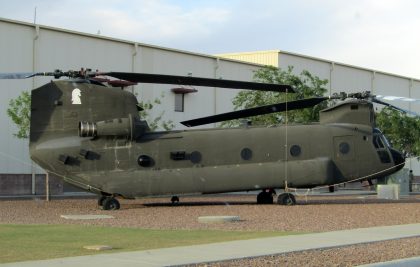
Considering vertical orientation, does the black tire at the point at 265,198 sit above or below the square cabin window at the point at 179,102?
below

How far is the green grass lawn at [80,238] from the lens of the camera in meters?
12.1

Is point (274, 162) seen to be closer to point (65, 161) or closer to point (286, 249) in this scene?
point (65, 161)

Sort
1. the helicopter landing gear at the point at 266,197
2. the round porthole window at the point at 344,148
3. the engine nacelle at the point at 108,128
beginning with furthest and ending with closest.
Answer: the helicopter landing gear at the point at 266,197, the round porthole window at the point at 344,148, the engine nacelle at the point at 108,128

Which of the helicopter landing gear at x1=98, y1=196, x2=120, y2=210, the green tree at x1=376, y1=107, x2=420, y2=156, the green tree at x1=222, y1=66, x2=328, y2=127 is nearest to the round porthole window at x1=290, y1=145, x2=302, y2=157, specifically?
the helicopter landing gear at x1=98, y1=196, x2=120, y2=210

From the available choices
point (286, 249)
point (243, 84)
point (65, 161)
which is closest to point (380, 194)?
point (243, 84)

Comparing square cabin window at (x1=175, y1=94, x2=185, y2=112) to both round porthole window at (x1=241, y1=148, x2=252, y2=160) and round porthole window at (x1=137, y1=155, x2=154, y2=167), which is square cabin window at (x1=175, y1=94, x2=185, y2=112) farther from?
round porthole window at (x1=137, y1=155, x2=154, y2=167)

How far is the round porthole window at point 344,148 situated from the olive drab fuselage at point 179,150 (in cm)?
2

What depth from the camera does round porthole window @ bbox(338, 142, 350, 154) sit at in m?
26.0

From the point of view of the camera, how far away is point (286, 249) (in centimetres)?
1284

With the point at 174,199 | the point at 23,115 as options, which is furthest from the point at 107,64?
the point at 174,199

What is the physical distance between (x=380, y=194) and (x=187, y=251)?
2318 cm

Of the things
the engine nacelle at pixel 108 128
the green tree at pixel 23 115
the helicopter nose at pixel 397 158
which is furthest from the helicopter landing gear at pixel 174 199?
the green tree at pixel 23 115

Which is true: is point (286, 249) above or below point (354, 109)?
below

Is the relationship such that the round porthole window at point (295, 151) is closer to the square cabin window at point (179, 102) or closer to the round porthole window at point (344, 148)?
the round porthole window at point (344, 148)
